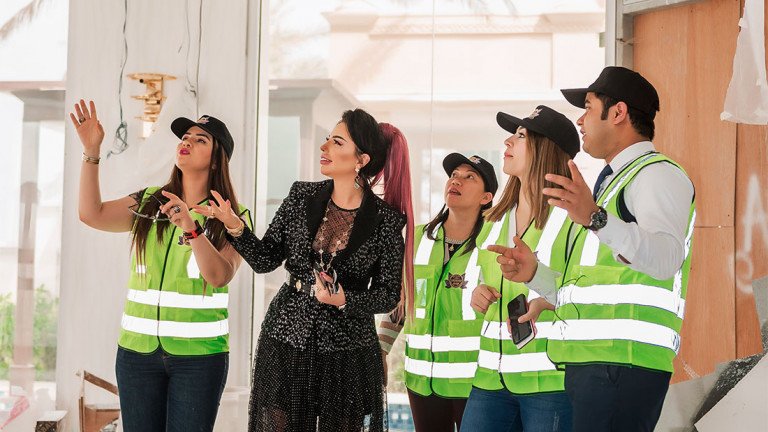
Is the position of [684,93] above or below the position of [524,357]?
above

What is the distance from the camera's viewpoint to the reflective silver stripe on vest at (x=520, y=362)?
8.72 ft

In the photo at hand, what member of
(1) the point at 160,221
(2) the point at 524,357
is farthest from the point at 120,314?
(2) the point at 524,357

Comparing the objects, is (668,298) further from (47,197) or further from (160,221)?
(47,197)

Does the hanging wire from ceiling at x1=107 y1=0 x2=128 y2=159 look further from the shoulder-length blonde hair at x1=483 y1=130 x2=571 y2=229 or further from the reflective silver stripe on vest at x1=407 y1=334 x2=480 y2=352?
the shoulder-length blonde hair at x1=483 y1=130 x2=571 y2=229

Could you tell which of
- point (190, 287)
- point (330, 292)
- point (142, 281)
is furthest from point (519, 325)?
point (142, 281)

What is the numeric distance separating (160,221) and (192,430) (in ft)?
2.53

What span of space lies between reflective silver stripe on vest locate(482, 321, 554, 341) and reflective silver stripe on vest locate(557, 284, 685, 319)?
14.9 inches

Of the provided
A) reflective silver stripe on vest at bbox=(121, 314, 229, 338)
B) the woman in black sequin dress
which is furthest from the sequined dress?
reflective silver stripe on vest at bbox=(121, 314, 229, 338)

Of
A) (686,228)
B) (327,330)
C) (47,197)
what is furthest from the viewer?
(47,197)

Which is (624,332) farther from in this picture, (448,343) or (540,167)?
(448,343)

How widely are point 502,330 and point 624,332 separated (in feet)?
1.81

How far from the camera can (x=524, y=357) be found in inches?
106

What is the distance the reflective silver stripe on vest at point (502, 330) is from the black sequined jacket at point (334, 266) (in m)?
0.32

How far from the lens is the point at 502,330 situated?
9.08ft
